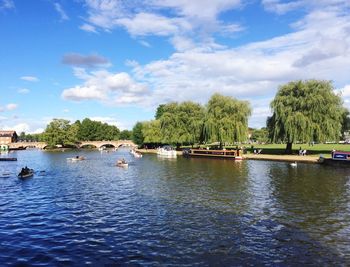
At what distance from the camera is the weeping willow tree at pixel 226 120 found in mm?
89250

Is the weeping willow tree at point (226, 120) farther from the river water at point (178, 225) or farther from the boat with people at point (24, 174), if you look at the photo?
the boat with people at point (24, 174)

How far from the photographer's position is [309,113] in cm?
7338

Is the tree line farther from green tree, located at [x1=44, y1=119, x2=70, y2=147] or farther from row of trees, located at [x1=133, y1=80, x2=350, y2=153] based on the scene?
green tree, located at [x1=44, y1=119, x2=70, y2=147]

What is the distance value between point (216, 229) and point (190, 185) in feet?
62.1

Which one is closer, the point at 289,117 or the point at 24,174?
the point at 24,174

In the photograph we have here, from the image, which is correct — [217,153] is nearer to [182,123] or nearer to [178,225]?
[182,123]

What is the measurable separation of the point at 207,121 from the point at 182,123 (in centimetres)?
1734

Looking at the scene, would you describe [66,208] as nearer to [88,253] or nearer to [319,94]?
[88,253]

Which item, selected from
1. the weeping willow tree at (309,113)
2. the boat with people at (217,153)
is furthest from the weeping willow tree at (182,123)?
the weeping willow tree at (309,113)

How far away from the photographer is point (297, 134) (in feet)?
241

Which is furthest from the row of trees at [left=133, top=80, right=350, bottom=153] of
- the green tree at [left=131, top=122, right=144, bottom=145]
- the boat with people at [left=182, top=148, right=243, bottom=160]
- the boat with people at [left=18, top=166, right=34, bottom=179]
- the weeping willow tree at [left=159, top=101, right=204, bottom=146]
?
the green tree at [left=131, top=122, right=144, bottom=145]

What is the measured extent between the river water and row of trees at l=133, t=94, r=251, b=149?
48.8 m

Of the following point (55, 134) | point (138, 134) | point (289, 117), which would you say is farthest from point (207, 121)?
point (55, 134)

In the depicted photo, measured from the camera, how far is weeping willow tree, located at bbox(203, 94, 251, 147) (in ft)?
293
